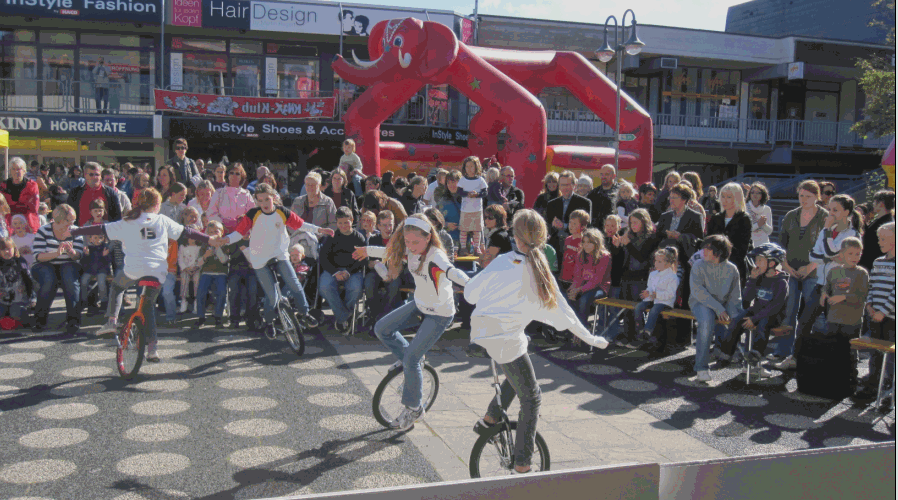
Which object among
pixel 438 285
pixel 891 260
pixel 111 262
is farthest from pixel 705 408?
pixel 111 262

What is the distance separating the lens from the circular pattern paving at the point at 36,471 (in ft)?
14.5

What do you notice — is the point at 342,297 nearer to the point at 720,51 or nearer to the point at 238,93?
the point at 238,93

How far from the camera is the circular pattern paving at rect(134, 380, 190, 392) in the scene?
632 cm

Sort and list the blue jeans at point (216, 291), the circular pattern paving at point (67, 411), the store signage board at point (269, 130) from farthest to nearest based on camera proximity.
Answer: the store signage board at point (269, 130), the blue jeans at point (216, 291), the circular pattern paving at point (67, 411)

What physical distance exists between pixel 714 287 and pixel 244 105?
18.1 meters

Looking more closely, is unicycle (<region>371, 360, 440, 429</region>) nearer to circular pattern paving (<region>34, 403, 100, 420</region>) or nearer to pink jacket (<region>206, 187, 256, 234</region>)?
circular pattern paving (<region>34, 403, 100, 420</region>)

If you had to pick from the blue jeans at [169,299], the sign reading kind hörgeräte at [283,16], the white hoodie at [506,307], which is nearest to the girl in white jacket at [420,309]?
the white hoodie at [506,307]

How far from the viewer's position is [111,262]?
9281 millimetres

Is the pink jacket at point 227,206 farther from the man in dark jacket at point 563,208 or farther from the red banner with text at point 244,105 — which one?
the red banner with text at point 244,105

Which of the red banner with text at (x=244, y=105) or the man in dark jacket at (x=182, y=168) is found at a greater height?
the red banner with text at (x=244, y=105)

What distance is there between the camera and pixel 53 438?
5.11 metres

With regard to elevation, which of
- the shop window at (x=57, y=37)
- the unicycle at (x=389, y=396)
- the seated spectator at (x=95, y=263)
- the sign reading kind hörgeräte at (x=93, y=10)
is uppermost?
the sign reading kind hörgeräte at (x=93, y=10)

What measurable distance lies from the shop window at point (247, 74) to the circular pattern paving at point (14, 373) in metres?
19.1

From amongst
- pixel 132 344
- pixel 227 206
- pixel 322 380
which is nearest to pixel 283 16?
pixel 227 206
